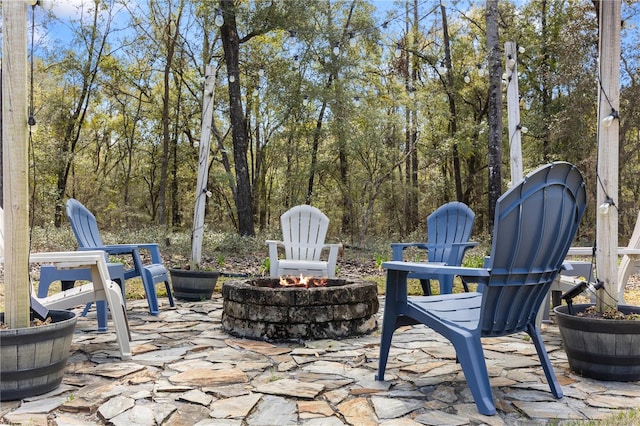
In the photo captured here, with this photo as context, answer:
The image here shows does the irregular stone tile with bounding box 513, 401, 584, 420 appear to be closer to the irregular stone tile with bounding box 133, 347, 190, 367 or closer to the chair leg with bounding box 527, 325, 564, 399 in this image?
the chair leg with bounding box 527, 325, 564, 399

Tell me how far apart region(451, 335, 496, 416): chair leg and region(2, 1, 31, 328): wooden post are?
1.88m

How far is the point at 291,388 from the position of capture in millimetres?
2367

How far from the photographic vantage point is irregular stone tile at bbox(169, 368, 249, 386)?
2457 mm

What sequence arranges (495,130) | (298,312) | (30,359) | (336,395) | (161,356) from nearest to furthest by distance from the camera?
(30,359)
(336,395)
(161,356)
(298,312)
(495,130)

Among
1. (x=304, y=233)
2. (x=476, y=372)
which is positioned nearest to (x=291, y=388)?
(x=476, y=372)

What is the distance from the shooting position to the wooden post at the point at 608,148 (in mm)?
2514

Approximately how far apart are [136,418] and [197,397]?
1.02 ft

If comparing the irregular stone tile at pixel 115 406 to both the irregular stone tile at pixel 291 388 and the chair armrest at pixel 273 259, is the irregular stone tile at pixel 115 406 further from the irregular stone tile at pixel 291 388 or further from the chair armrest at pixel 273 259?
the chair armrest at pixel 273 259

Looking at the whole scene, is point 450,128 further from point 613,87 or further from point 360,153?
→ point 613,87

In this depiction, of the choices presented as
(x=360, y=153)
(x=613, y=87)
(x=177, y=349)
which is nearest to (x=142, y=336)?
(x=177, y=349)

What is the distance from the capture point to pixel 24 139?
7.49 feet

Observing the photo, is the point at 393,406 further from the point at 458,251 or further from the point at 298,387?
the point at 458,251

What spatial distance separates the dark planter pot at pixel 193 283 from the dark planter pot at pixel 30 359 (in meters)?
2.58

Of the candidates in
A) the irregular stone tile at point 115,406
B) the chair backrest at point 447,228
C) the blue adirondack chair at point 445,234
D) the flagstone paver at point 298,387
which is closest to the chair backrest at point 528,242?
the flagstone paver at point 298,387
